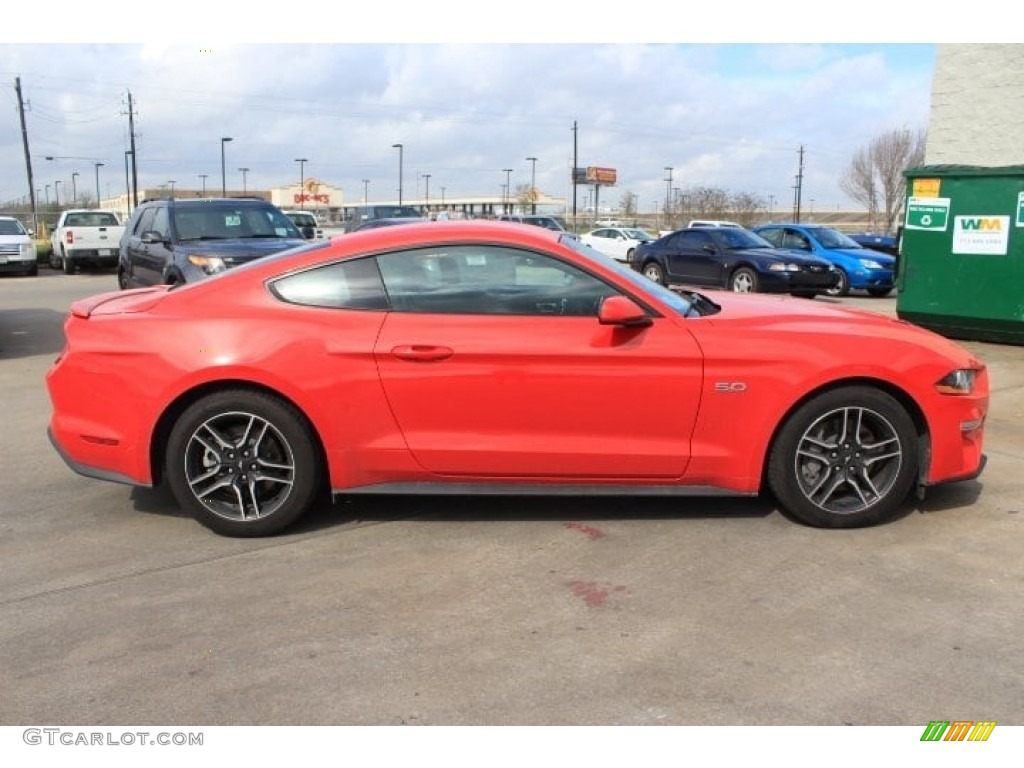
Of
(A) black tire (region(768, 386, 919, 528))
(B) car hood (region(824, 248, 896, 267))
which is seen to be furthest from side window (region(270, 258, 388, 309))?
(B) car hood (region(824, 248, 896, 267))

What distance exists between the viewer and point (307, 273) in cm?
445

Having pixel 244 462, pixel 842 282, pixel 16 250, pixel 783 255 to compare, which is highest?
pixel 783 255

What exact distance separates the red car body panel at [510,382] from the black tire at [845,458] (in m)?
0.08

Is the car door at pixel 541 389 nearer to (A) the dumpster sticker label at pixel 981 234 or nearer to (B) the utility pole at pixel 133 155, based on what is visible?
(A) the dumpster sticker label at pixel 981 234

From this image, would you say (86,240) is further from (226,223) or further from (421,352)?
(421,352)

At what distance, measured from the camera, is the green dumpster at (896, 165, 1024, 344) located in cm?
1024

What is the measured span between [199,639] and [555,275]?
2.26m

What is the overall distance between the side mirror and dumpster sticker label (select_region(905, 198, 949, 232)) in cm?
825

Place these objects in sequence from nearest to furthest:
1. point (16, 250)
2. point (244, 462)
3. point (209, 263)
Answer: point (244, 462), point (209, 263), point (16, 250)

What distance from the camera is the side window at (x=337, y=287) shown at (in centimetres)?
438

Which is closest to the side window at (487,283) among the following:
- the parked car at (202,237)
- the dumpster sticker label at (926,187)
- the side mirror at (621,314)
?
the side mirror at (621,314)
